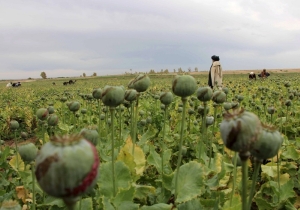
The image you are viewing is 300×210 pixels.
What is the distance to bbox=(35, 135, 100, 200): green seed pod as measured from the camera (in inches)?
30.0

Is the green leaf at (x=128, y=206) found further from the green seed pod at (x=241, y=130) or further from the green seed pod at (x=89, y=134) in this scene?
the green seed pod at (x=241, y=130)

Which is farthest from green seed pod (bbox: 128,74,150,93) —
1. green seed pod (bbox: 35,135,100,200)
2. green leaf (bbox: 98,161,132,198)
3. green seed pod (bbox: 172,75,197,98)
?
green seed pod (bbox: 35,135,100,200)

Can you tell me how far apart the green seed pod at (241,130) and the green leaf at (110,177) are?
1.19m

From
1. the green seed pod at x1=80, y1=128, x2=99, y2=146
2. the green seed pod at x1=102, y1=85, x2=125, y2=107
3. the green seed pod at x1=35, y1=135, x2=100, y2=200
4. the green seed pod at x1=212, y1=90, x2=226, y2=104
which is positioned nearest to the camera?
the green seed pod at x1=35, y1=135, x2=100, y2=200

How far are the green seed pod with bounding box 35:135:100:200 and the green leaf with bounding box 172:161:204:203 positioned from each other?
1.25 m

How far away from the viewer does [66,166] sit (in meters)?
0.76

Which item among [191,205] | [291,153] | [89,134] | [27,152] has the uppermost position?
[89,134]

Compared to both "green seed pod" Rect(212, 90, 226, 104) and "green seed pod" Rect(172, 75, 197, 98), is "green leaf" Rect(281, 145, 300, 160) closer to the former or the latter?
"green seed pod" Rect(212, 90, 226, 104)

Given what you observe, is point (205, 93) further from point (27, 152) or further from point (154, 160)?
point (27, 152)

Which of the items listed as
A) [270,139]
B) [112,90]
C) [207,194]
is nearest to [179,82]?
[112,90]

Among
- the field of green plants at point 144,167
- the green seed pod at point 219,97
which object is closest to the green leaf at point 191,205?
the field of green plants at point 144,167

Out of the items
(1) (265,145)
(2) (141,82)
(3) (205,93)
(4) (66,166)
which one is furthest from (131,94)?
(4) (66,166)

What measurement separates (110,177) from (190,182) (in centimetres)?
51

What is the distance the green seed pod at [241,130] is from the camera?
93 centimetres
